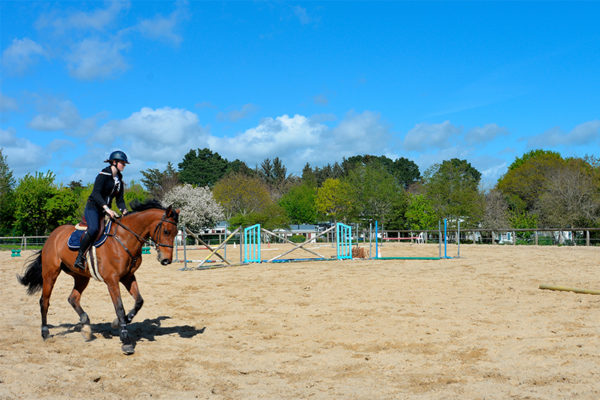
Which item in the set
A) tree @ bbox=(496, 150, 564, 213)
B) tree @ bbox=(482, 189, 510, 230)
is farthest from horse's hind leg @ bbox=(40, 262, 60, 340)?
tree @ bbox=(496, 150, 564, 213)

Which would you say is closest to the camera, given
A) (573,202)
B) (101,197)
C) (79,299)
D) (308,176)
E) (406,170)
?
(101,197)

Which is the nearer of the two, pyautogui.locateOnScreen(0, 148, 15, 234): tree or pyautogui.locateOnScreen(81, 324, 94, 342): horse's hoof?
pyautogui.locateOnScreen(81, 324, 94, 342): horse's hoof

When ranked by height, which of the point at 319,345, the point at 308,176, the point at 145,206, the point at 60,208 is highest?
the point at 308,176

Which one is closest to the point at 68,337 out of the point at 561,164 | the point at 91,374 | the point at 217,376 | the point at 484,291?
the point at 91,374

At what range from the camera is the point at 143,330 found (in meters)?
8.06

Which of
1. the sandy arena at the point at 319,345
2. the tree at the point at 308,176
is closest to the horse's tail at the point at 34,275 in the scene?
the sandy arena at the point at 319,345

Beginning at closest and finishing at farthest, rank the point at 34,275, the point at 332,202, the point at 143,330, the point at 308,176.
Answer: the point at 143,330
the point at 34,275
the point at 332,202
the point at 308,176

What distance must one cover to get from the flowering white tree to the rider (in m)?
50.1

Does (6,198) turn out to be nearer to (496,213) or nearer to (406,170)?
(496,213)

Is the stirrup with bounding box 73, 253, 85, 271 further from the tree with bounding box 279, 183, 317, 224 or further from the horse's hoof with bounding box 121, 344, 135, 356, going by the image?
the tree with bounding box 279, 183, 317, 224

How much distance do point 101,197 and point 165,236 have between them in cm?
111

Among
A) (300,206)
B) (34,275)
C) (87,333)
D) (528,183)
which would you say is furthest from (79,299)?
(300,206)

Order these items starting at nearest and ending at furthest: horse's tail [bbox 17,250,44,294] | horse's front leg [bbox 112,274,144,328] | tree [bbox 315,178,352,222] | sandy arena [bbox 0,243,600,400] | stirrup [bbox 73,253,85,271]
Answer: sandy arena [bbox 0,243,600,400], stirrup [bbox 73,253,85,271], horse's front leg [bbox 112,274,144,328], horse's tail [bbox 17,250,44,294], tree [bbox 315,178,352,222]

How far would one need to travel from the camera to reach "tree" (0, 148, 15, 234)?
152ft
